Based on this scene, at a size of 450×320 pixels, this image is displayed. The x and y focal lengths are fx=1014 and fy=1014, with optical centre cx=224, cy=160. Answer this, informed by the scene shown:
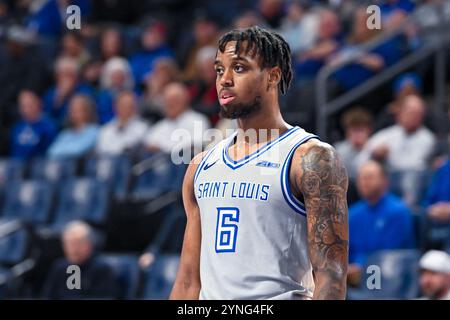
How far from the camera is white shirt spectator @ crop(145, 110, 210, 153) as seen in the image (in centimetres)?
927

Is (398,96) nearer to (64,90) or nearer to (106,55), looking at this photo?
(64,90)

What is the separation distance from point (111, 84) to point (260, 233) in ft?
25.6

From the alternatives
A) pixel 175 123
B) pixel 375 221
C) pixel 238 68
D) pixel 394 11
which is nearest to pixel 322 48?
pixel 394 11

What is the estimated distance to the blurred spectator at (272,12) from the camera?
1162 centimetres

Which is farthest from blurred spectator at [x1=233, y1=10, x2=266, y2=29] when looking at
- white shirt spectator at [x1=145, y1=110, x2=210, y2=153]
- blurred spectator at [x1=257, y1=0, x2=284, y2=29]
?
white shirt spectator at [x1=145, y1=110, x2=210, y2=153]

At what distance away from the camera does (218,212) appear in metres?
3.82

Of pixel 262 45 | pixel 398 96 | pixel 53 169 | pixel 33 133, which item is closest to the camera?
pixel 262 45

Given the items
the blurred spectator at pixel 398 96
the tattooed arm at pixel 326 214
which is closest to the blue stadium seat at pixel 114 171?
the blurred spectator at pixel 398 96

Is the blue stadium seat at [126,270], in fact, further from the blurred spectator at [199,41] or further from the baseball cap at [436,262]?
the blurred spectator at [199,41]

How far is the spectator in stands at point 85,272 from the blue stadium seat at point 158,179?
1.13 m

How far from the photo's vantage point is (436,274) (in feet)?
21.0

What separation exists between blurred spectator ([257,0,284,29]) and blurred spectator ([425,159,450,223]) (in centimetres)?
446

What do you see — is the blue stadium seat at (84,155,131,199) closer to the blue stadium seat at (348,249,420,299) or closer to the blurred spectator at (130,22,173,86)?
the blurred spectator at (130,22,173,86)

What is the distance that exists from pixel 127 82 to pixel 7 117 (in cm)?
175
